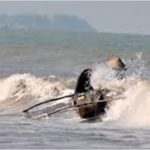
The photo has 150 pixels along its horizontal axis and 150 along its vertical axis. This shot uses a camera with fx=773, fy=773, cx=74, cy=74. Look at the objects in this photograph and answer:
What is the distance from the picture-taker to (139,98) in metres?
20.7

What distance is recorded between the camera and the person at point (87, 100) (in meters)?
19.7

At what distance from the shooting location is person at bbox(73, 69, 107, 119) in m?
19.7

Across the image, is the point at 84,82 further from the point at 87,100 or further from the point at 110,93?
the point at 110,93

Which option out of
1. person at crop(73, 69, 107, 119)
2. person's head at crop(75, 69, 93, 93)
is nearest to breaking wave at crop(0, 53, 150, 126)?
person at crop(73, 69, 107, 119)

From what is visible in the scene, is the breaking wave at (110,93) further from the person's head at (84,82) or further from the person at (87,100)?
the person's head at (84,82)

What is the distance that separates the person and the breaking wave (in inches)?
11.9

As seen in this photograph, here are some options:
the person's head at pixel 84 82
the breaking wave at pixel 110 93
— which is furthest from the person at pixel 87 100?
the breaking wave at pixel 110 93

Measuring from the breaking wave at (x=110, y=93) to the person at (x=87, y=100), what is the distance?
0.30 meters

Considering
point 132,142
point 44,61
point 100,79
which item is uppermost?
point 44,61

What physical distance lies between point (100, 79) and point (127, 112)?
5.23 m

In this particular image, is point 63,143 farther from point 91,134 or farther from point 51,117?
point 51,117

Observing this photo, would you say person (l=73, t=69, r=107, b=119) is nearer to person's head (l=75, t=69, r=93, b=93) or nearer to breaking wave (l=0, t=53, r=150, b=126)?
person's head (l=75, t=69, r=93, b=93)

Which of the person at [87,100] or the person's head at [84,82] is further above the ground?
the person's head at [84,82]

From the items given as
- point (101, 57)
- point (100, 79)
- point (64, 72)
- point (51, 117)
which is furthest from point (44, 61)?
point (51, 117)
